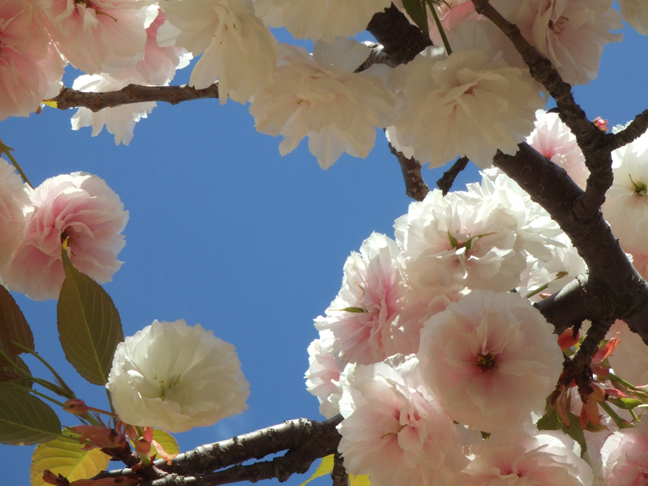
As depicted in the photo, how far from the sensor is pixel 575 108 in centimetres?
36

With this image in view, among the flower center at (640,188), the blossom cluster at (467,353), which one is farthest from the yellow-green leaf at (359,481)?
the flower center at (640,188)

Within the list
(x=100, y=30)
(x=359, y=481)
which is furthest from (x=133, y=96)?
(x=359, y=481)

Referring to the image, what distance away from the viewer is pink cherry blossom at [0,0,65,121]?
1.37ft

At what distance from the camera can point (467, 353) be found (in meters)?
0.39

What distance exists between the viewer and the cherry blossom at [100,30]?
41 centimetres

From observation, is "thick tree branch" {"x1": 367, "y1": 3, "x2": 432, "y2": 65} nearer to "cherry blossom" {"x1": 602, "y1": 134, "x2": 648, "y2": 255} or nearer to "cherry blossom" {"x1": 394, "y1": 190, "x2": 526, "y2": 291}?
"cherry blossom" {"x1": 394, "y1": 190, "x2": 526, "y2": 291}

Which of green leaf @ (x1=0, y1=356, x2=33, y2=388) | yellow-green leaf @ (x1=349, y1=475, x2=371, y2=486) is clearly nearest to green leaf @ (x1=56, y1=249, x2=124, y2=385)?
green leaf @ (x1=0, y1=356, x2=33, y2=388)

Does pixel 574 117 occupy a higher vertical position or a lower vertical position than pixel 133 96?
lower

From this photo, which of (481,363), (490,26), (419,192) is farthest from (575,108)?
(419,192)

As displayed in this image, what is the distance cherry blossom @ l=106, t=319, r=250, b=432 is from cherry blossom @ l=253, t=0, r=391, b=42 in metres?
0.23

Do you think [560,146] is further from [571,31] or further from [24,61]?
[24,61]

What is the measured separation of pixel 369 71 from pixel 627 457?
363 mm

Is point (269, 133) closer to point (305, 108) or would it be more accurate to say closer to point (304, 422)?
point (305, 108)

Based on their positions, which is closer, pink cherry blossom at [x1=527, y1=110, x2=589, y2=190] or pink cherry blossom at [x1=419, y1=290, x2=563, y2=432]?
pink cherry blossom at [x1=419, y1=290, x2=563, y2=432]
